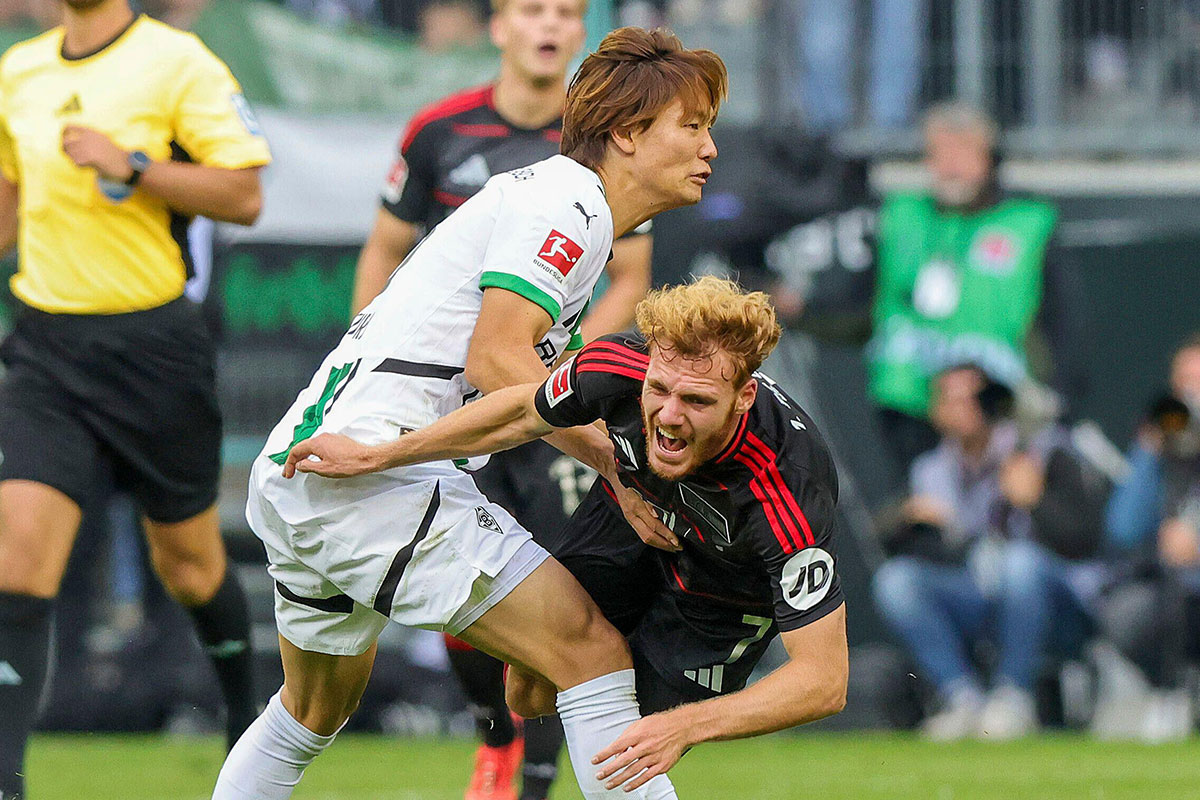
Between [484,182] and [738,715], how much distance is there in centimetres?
274

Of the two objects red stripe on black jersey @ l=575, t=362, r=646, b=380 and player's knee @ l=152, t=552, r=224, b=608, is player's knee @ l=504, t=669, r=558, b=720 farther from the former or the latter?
player's knee @ l=152, t=552, r=224, b=608

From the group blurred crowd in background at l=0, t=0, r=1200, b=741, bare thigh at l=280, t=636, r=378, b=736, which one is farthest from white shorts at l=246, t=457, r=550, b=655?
blurred crowd in background at l=0, t=0, r=1200, b=741

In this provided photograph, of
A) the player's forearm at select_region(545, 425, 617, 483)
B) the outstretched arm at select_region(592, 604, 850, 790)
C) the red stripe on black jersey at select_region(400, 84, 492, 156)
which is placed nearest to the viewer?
the outstretched arm at select_region(592, 604, 850, 790)

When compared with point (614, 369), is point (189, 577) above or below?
below

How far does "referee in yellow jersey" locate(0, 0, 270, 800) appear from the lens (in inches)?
228

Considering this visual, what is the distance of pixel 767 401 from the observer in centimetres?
437

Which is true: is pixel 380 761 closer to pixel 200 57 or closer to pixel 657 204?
→ pixel 200 57

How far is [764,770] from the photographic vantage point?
8531 millimetres

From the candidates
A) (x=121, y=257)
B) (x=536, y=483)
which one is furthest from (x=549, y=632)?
(x=121, y=257)

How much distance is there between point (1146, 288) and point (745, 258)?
2.52 meters

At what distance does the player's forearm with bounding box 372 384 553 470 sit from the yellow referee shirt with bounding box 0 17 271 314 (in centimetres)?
195

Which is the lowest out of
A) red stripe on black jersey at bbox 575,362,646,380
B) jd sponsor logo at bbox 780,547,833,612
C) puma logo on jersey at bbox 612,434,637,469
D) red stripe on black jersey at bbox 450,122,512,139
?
jd sponsor logo at bbox 780,547,833,612

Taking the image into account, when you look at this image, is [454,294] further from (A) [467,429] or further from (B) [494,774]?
(B) [494,774]

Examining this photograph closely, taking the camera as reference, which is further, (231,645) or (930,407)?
(930,407)
